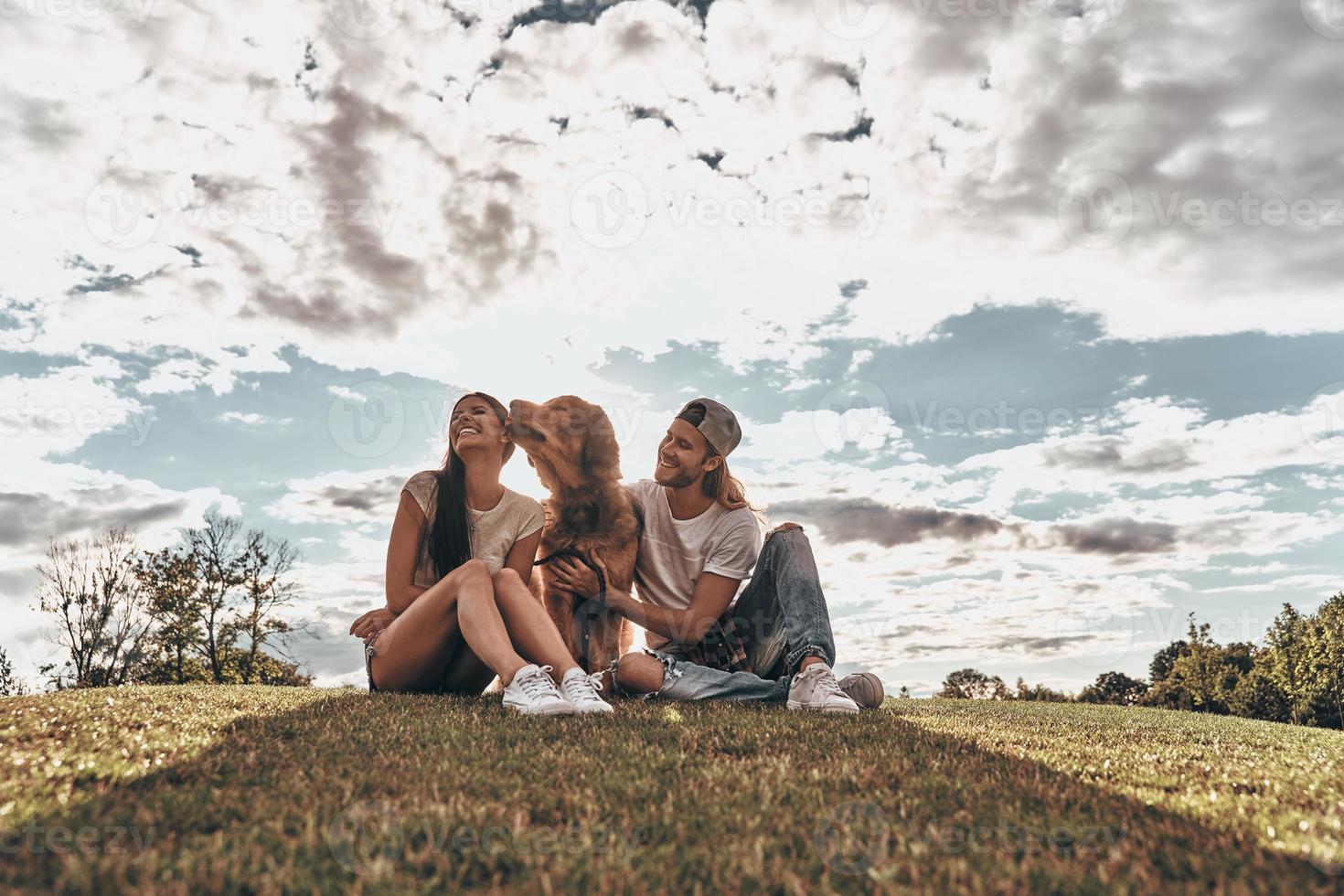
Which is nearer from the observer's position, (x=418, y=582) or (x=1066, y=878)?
(x=1066, y=878)

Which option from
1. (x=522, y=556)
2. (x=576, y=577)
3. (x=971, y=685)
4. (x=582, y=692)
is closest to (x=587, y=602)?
(x=576, y=577)

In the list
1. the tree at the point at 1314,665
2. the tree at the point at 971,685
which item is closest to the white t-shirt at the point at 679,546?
the tree at the point at 971,685

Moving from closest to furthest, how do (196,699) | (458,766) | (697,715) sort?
(458,766) → (697,715) → (196,699)

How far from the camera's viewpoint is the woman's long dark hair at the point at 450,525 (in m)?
6.29

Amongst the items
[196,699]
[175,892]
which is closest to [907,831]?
[175,892]

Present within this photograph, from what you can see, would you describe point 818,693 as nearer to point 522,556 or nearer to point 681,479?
point 681,479

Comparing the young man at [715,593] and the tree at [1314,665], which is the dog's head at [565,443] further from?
the tree at [1314,665]

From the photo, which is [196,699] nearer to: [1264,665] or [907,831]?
[907,831]

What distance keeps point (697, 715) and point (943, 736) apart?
1462mm

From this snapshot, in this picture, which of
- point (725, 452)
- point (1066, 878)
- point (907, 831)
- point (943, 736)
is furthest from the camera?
point (725, 452)

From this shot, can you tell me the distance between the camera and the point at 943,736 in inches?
188

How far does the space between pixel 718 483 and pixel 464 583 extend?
249 cm

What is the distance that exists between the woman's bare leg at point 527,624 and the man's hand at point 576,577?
2.82 feet

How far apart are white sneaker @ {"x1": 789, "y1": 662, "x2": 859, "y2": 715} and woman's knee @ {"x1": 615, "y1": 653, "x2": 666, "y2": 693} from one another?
3.39 feet
